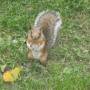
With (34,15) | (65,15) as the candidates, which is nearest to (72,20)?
(65,15)

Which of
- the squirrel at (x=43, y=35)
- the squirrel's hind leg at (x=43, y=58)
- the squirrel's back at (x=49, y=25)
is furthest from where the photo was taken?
the squirrel's back at (x=49, y=25)

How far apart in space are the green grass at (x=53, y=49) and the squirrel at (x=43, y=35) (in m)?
0.21

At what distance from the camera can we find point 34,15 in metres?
7.12

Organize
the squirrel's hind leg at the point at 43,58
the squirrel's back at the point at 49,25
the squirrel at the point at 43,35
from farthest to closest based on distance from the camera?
the squirrel's back at the point at 49,25
the squirrel's hind leg at the point at 43,58
the squirrel at the point at 43,35

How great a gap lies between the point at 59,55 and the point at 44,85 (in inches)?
29.8

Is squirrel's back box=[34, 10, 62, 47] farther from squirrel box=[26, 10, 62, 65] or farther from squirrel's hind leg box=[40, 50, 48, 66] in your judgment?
squirrel's hind leg box=[40, 50, 48, 66]

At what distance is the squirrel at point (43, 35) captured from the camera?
5637mm

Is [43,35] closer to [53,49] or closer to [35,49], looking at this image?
[35,49]

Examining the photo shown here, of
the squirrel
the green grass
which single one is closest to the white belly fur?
the squirrel

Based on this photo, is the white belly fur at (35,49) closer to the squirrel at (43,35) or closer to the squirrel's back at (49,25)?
the squirrel at (43,35)

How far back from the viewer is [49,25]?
612cm

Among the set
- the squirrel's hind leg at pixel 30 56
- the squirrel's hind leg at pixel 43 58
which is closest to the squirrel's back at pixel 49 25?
the squirrel's hind leg at pixel 43 58

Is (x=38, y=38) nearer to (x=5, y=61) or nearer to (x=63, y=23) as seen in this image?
(x=5, y=61)

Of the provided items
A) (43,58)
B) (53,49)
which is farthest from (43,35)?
(53,49)
